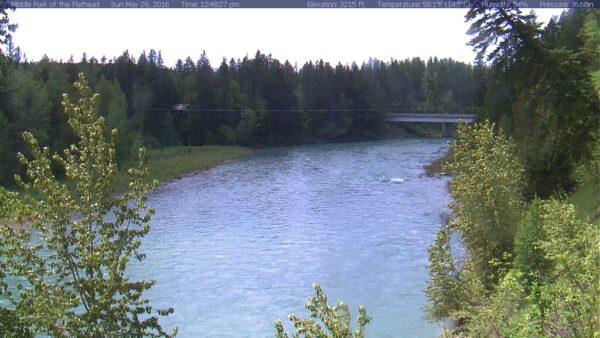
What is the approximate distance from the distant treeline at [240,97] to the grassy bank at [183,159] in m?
3.44

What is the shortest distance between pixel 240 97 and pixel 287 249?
249ft

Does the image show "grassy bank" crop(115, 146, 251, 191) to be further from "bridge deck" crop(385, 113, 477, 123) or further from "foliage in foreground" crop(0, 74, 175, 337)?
A: "foliage in foreground" crop(0, 74, 175, 337)

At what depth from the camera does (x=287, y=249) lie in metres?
27.7

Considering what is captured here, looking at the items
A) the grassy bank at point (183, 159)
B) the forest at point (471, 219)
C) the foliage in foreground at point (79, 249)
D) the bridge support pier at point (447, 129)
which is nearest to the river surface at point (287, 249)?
the forest at point (471, 219)

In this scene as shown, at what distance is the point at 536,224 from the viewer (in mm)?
13430

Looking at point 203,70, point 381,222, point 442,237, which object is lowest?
point 381,222

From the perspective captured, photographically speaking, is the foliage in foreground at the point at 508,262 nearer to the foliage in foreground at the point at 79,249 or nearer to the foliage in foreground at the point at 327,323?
the foliage in foreground at the point at 327,323

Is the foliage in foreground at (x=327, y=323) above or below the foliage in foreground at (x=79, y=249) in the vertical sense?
below

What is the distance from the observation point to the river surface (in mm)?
19703

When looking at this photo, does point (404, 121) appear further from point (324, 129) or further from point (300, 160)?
point (300, 160)

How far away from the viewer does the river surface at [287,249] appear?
19703mm

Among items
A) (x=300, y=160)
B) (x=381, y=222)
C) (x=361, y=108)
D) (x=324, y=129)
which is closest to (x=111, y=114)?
(x=300, y=160)

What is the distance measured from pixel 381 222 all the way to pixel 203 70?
3036 inches

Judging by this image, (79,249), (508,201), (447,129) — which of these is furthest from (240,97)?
(79,249)
